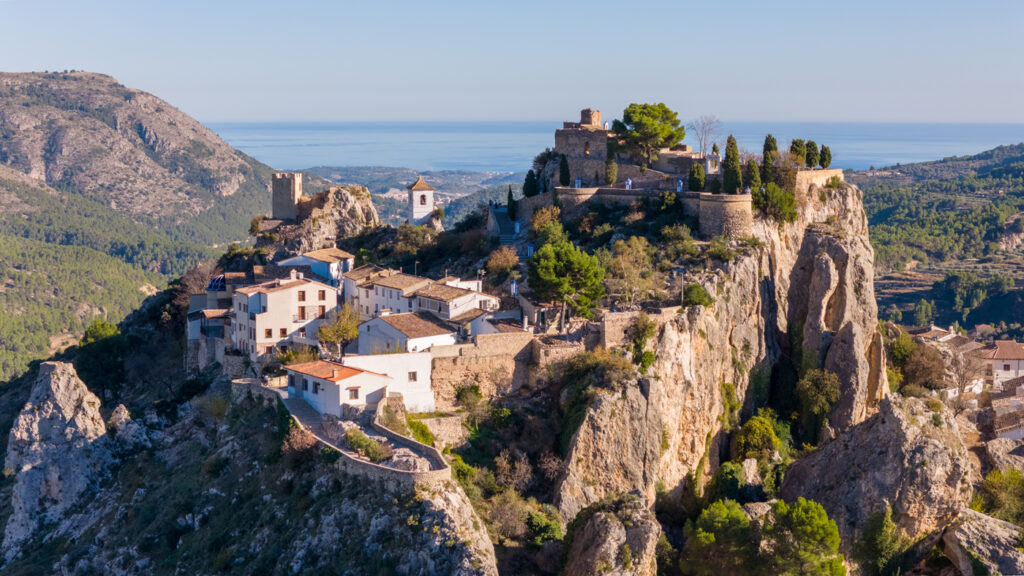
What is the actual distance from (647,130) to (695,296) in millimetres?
15550

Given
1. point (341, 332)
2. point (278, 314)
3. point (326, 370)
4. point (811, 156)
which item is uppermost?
point (811, 156)

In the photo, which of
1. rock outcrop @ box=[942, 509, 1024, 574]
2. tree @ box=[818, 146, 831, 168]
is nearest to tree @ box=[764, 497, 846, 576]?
rock outcrop @ box=[942, 509, 1024, 574]

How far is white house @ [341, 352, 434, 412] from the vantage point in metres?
39.8

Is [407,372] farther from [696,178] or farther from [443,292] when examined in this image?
[696,178]

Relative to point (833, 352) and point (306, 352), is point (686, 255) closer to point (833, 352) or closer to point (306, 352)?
point (833, 352)

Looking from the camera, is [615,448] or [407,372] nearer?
[615,448]

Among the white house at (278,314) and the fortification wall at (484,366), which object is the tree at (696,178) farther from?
the white house at (278,314)

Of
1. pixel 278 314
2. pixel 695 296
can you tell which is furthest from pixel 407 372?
pixel 695 296

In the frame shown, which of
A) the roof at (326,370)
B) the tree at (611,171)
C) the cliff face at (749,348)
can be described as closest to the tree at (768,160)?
the cliff face at (749,348)

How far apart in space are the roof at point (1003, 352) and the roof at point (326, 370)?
4146cm

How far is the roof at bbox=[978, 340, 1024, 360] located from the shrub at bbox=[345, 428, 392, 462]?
140ft

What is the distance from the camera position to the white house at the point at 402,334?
4216 centimetres

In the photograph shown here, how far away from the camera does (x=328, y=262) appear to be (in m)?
55.0

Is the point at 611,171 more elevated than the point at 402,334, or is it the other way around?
the point at 611,171
